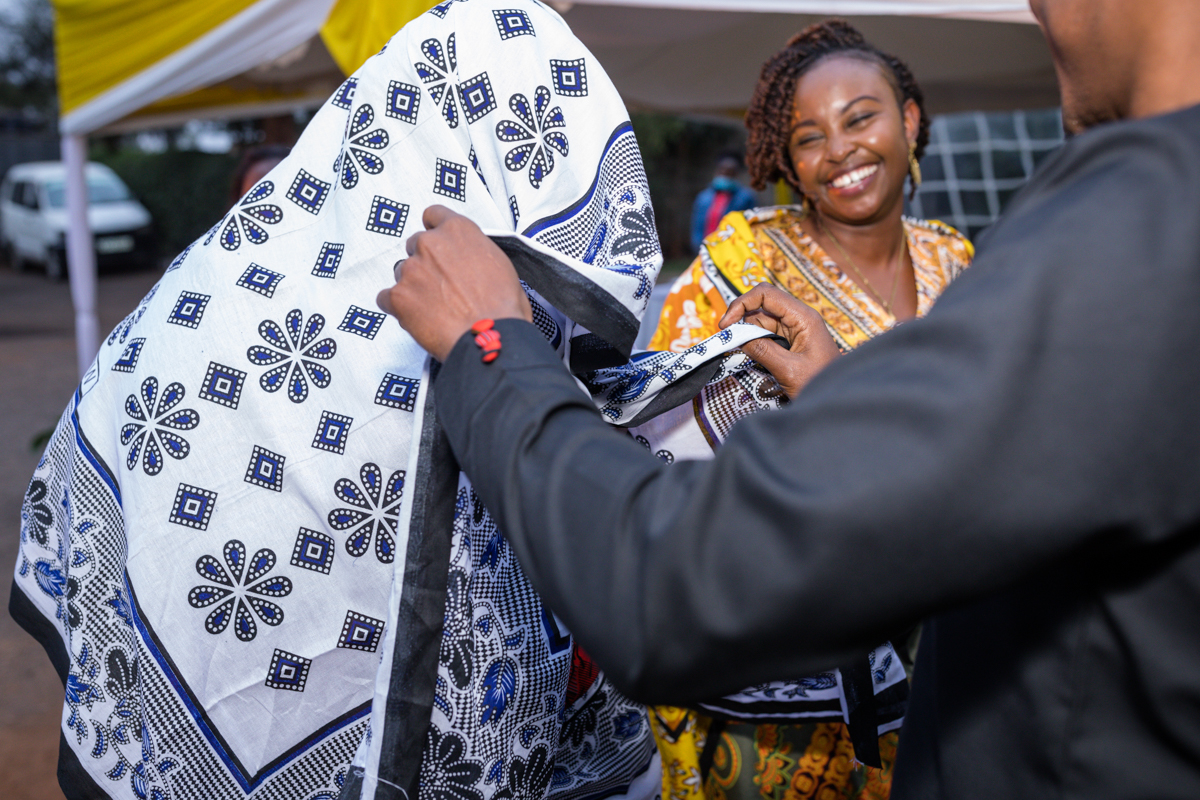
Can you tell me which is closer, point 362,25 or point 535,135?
point 535,135

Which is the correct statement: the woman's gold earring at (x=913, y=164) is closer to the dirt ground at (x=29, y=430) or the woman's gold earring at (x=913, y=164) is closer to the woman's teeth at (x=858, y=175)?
the woman's teeth at (x=858, y=175)

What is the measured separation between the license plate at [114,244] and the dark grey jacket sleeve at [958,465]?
767 inches

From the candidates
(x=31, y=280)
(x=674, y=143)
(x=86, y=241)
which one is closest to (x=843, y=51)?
(x=86, y=241)

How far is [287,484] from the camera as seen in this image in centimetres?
124

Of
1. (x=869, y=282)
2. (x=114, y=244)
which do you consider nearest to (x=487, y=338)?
(x=869, y=282)

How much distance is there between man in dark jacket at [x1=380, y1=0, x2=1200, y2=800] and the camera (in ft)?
2.06

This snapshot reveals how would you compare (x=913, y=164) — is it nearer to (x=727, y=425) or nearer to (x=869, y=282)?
(x=869, y=282)

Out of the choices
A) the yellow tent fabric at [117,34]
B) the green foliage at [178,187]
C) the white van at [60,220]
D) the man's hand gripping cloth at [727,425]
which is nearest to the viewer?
the man's hand gripping cloth at [727,425]

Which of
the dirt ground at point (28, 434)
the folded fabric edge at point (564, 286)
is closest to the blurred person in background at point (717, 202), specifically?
the dirt ground at point (28, 434)

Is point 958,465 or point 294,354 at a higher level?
point 958,465

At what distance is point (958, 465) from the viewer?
0.63 meters

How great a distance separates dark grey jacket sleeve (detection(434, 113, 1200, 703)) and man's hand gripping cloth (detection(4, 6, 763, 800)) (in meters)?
0.52

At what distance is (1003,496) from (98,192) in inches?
814

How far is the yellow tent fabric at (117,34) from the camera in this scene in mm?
4789
